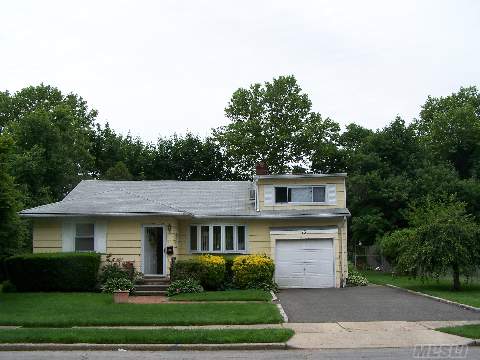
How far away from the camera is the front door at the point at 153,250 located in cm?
2545

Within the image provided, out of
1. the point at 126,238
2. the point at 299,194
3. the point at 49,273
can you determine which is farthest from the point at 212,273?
the point at 49,273

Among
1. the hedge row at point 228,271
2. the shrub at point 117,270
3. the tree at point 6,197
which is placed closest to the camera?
the tree at point 6,197

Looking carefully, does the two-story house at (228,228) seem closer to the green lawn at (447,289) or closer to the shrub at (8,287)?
the shrub at (8,287)

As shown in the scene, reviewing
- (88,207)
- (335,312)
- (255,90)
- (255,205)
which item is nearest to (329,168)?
(255,90)

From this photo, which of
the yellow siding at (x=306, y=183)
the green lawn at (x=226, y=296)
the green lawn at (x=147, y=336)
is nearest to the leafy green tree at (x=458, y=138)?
the yellow siding at (x=306, y=183)

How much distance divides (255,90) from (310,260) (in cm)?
3215

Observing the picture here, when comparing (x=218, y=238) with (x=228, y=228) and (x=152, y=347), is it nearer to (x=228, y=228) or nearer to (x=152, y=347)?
(x=228, y=228)

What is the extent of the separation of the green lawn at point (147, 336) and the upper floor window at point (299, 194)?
14.5 meters

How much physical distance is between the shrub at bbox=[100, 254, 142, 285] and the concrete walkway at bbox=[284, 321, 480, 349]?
10672 mm

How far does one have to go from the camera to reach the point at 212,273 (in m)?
24.2

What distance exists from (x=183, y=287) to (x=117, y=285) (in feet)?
8.24

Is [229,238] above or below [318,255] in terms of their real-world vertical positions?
above

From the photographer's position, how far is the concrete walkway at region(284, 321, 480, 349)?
12453 millimetres

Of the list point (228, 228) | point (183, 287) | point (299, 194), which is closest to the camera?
point (183, 287)
